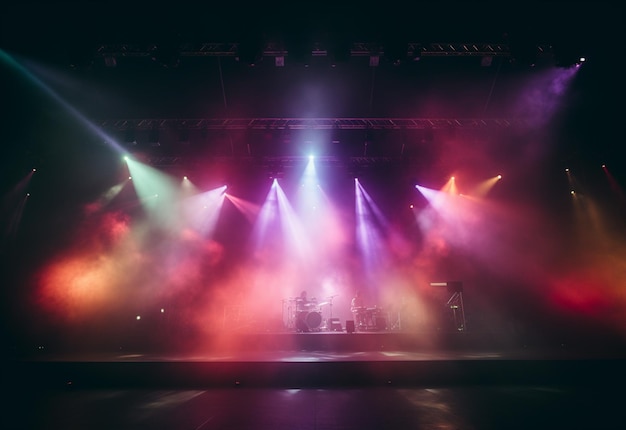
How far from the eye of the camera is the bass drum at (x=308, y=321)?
8.74m

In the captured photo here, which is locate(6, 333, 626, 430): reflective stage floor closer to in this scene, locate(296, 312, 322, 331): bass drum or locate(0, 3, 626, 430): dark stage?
locate(0, 3, 626, 430): dark stage

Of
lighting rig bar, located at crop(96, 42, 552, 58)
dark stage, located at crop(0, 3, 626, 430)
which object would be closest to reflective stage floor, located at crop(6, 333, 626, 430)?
dark stage, located at crop(0, 3, 626, 430)

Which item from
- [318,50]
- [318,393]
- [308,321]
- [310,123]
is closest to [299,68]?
[318,50]

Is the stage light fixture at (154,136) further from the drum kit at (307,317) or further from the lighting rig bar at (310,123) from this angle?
the drum kit at (307,317)

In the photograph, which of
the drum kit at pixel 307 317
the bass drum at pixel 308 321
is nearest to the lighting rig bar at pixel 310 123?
the drum kit at pixel 307 317

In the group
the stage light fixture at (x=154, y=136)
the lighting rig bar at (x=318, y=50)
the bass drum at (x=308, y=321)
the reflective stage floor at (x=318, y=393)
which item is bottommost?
the reflective stage floor at (x=318, y=393)

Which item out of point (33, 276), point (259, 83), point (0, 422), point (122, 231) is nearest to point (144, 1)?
point (259, 83)

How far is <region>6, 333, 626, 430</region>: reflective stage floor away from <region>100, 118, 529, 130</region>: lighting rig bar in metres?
5.36

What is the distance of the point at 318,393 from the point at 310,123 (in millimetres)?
6054

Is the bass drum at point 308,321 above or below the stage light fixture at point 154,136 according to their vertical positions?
below

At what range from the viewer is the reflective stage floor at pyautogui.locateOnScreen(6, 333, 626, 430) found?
3557 mm

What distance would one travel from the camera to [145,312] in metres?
9.04

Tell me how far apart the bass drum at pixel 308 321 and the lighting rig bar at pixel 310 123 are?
5433mm

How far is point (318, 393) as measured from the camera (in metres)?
4.59
